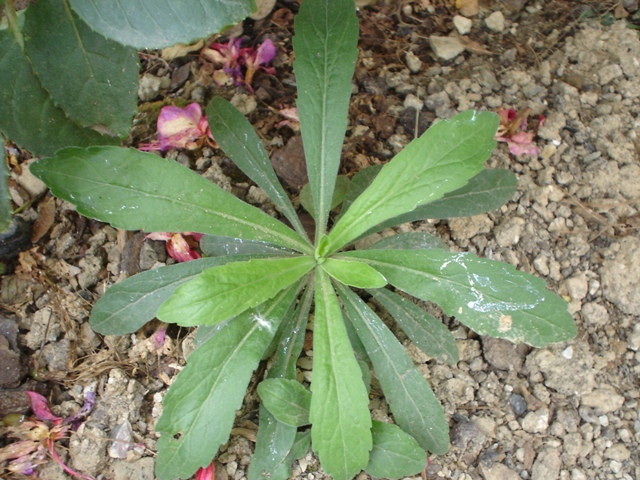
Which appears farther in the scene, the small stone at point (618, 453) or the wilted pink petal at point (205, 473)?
the small stone at point (618, 453)

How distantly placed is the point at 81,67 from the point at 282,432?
1338 mm

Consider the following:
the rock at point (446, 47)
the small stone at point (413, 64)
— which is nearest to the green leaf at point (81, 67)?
the small stone at point (413, 64)

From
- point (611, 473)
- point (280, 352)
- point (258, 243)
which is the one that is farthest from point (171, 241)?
point (611, 473)

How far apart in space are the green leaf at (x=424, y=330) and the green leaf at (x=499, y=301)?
0.80 feet

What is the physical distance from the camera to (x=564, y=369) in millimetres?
2293

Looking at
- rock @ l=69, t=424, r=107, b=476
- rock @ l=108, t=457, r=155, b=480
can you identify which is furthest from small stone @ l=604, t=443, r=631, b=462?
rock @ l=69, t=424, r=107, b=476

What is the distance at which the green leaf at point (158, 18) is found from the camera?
5.38 ft

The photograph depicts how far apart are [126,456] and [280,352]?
64 centimetres

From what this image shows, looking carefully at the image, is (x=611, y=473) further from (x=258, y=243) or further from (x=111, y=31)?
(x=111, y=31)

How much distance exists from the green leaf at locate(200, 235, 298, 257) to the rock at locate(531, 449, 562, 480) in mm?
1157

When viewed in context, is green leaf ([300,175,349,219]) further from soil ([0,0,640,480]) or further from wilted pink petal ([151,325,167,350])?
wilted pink petal ([151,325,167,350])

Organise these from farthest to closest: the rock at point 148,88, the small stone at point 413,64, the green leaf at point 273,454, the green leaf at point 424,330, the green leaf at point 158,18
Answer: the small stone at point 413,64, the rock at point 148,88, the green leaf at point 424,330, the green leaf at point 273,454, the green leaf at point 158,18

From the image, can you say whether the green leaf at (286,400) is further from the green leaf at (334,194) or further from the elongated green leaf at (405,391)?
the green leaf at (334,194)

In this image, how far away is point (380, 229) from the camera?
2309 mm
